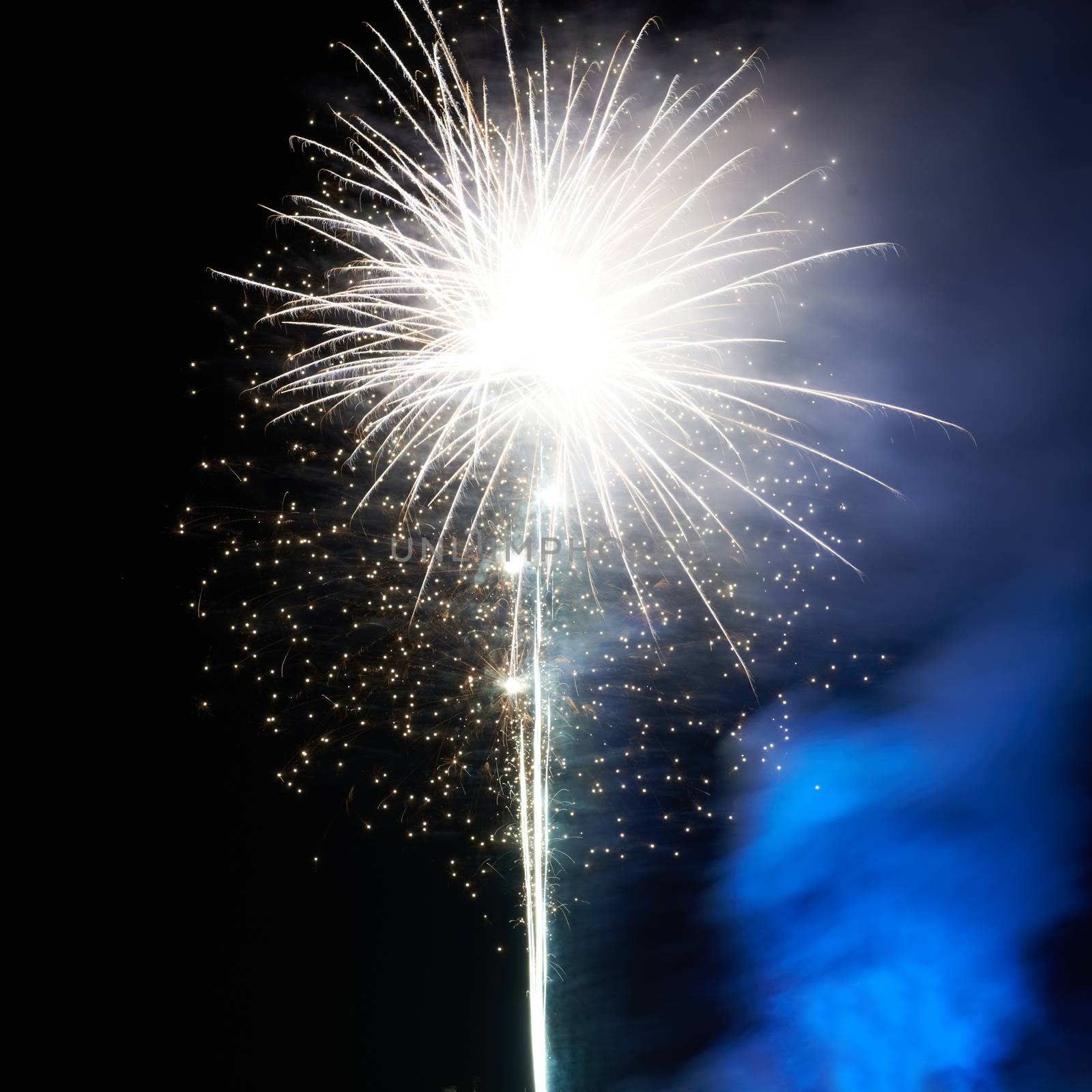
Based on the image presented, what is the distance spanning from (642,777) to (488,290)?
23.3 ft

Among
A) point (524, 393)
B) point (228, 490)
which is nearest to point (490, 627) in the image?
point (524, 393)

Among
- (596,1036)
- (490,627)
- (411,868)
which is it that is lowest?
(596,1036)

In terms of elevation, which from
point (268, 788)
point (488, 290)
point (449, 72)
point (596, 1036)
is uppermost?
point (449, 72)

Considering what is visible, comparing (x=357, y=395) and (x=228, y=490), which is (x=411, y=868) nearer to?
(x=228, y=490)

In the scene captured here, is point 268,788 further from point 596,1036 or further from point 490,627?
point 596,1036

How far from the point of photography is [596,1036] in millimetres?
10375

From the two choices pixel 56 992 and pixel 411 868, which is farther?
pixel 411 868

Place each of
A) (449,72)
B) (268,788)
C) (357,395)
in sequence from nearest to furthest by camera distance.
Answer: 1. (449,72)
2. (357,395)
3. (268,788)

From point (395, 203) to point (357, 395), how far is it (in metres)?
2.10

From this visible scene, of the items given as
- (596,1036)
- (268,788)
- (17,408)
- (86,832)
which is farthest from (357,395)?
(596,1036)

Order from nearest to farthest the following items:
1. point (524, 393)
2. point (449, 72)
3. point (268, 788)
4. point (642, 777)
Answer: point (449, 72), point (524, 393), point (268, 788), point (642, 777)

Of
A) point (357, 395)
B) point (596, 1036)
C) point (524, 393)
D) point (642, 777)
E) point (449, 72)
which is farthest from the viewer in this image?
point (596, 1036)

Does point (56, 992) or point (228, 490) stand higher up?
point (228, 490)

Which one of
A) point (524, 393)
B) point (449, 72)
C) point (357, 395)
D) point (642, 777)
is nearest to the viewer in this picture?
point (449, 72)
